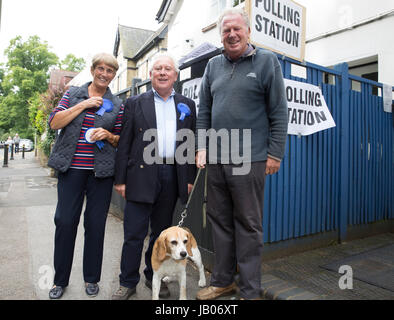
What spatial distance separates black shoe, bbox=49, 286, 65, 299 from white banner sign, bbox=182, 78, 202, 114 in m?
2.34

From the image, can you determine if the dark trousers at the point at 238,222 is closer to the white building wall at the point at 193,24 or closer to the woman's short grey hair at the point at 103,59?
the woman's short grey hair at the point at 103,59

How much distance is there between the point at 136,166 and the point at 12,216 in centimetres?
464

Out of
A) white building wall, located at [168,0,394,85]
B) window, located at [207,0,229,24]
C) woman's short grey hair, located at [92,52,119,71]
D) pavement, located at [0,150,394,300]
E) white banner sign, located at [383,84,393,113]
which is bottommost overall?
pavement, located at [0,150,394,300]

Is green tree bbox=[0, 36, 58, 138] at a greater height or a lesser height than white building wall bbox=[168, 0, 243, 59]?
greater

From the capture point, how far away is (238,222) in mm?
2680

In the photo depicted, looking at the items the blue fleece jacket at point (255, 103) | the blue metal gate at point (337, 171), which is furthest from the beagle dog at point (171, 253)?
the blue metal gate at point (337, 171)

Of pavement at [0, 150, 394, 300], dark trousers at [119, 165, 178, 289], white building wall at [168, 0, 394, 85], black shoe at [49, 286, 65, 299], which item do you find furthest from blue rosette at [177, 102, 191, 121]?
white building wall at [168, 0, 394, 85]

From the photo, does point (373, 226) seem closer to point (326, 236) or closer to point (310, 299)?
point (326, 236)

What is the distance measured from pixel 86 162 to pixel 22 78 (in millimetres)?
46090

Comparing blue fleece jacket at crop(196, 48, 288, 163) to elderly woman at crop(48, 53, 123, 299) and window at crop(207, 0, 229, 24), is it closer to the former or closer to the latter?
elderly woman at crop(48, 53, 123, 299)

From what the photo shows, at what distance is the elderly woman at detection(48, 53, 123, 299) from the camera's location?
268 centimetres

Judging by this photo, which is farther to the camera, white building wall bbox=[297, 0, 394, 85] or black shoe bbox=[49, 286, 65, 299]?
white building wall bbox=[297, 0, 394, 85]

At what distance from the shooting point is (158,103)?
282 cm

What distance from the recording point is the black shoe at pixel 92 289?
2.81 metres
